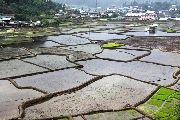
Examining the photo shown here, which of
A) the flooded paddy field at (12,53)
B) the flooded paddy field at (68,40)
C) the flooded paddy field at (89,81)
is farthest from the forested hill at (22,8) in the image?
the flooded paddy field at (12,53)

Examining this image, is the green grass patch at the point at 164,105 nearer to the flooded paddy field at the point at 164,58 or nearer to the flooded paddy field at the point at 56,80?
the flooded paddy field at the point at 56,80

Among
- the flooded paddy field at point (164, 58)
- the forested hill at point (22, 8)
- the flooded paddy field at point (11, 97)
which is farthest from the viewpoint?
the forested hill at point (22, 8)

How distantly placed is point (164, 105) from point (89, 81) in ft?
18.1

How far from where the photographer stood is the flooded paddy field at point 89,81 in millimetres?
14320

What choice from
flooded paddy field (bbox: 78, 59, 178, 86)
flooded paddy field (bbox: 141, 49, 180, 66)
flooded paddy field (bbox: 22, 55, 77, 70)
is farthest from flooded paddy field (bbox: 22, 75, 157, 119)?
flooded paddy field (bbox: 141, 49, 180, 66)

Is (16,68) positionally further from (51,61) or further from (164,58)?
(164,58)

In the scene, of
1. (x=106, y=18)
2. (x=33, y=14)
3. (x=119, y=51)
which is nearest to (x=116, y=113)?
(x=119, y=51)

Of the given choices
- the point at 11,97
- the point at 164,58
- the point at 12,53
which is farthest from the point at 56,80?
the point at 164,58

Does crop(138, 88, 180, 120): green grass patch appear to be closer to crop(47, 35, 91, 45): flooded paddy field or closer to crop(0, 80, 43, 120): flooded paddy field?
crop(0, 80, 43, 120): flooded paddy field

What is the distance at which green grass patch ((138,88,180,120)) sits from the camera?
536 inches

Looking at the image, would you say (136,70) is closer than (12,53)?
Yes

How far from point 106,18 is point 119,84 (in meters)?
49.1

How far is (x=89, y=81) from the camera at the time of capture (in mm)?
19094

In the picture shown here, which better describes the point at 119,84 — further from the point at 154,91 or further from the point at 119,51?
the point at 119,51
